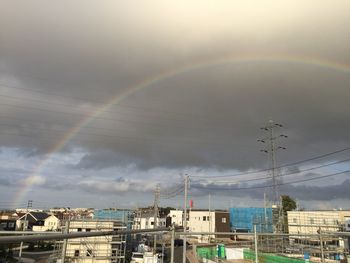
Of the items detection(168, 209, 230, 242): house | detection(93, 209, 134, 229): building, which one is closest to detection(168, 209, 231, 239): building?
detection(168, 209, 230, 242): house

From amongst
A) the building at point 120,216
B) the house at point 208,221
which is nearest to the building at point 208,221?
the house at point 208,221

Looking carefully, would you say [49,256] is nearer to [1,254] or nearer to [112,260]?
[1,254]

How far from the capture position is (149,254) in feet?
39.3

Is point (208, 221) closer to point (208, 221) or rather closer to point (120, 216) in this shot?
point (208, 221)

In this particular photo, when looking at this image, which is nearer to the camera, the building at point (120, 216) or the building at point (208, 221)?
the building at point (120, 216)

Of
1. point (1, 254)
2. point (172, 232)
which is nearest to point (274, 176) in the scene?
point (172, 232)

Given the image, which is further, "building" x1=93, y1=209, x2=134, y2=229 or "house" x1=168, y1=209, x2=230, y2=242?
"house" x1=168, y1=209, x2=230, y2=242

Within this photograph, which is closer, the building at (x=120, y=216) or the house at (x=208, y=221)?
the building at (x=120, y=216)

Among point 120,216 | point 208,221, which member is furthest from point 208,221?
point 120,216

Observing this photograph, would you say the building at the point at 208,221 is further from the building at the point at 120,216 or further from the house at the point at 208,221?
the building at the point at 120,216

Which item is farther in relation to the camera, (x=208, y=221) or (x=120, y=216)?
(x=208, y=221)

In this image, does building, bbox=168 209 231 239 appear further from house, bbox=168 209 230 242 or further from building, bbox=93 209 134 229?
building, bbox=93 209 134 229

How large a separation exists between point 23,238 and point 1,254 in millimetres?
430

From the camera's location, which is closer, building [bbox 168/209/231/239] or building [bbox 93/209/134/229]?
building [bbox 93/209/134/229]
